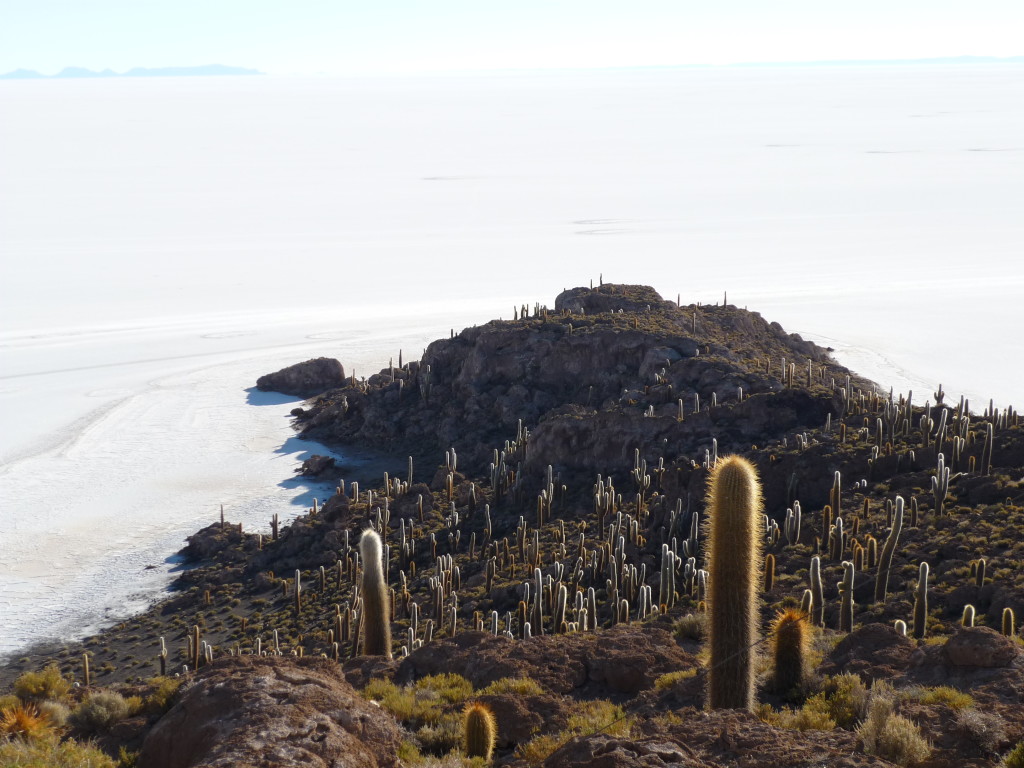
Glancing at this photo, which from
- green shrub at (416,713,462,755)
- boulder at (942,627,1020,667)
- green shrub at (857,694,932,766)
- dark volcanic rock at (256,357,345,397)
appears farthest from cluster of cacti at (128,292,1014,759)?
dark volcanic rock at (256,357,345,397)

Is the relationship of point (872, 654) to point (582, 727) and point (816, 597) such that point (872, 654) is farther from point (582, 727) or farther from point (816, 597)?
point (582, 727)

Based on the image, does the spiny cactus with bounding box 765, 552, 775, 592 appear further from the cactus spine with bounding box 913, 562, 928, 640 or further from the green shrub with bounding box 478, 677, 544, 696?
the green shrub with bounding box 478, 677, 544, 696

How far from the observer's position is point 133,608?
2219 centimetres

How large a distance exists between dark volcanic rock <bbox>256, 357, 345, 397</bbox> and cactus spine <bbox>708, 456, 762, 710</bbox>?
29.5m

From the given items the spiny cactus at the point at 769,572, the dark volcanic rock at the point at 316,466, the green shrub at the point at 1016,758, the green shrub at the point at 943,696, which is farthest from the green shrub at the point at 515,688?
the dark volcanic rock at the point at 316,466

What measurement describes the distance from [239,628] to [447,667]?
908cm

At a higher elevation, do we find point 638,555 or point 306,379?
point 306,379

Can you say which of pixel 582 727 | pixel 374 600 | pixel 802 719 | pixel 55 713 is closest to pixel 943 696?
pixel 802 719

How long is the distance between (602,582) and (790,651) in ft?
28.2

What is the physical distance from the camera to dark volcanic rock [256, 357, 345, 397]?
39125 mm

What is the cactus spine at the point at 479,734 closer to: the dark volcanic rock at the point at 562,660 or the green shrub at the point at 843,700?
the dark volcanic rock at the point at 562,660

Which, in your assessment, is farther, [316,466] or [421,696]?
[316,466]

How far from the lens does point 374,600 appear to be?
14594mm

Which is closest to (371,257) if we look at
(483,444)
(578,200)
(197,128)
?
(578,200)
